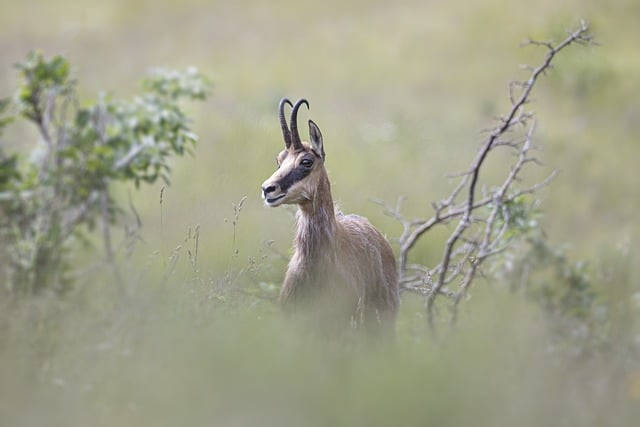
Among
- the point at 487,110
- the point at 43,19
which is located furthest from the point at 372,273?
the point at 43,19

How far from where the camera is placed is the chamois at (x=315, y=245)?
20.7 feet

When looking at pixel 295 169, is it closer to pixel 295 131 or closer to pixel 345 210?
pixel 295 131

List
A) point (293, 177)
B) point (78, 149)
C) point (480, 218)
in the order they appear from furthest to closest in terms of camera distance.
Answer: point (78, 149) < point (480, 218) < point (293, 177)

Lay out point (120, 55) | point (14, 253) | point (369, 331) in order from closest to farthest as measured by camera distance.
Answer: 1. point (369, 331)
2. point (14, 253)
3. point (120, 55)

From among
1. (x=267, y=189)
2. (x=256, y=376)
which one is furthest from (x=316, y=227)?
(x=256, y=376)

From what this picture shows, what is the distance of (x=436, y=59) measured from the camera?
24.4m

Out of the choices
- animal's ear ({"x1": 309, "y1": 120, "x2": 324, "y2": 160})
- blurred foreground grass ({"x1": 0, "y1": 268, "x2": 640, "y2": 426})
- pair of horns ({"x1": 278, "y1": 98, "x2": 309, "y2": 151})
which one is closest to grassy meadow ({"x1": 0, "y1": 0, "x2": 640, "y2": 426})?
blurred foreground grass ({"x1": 0, "y1": 268, "x2": 640, "y2": 426})

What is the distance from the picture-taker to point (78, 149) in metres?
9.18

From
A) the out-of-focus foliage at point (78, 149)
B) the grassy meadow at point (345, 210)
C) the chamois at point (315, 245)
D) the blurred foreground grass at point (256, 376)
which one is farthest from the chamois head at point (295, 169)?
the out-of-focus foliage at point (78, 149)

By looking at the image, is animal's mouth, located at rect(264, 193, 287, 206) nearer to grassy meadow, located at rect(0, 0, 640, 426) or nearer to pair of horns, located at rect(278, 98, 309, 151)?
grassy meadow, located at rect(0, 0, 640, 426)

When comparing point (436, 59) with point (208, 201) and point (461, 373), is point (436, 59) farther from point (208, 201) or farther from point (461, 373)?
point (461, 373)

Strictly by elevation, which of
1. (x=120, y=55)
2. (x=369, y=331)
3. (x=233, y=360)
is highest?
(x=120, y=55)

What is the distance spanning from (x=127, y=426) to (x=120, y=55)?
68.9 ft

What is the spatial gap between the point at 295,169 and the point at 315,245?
600mm
